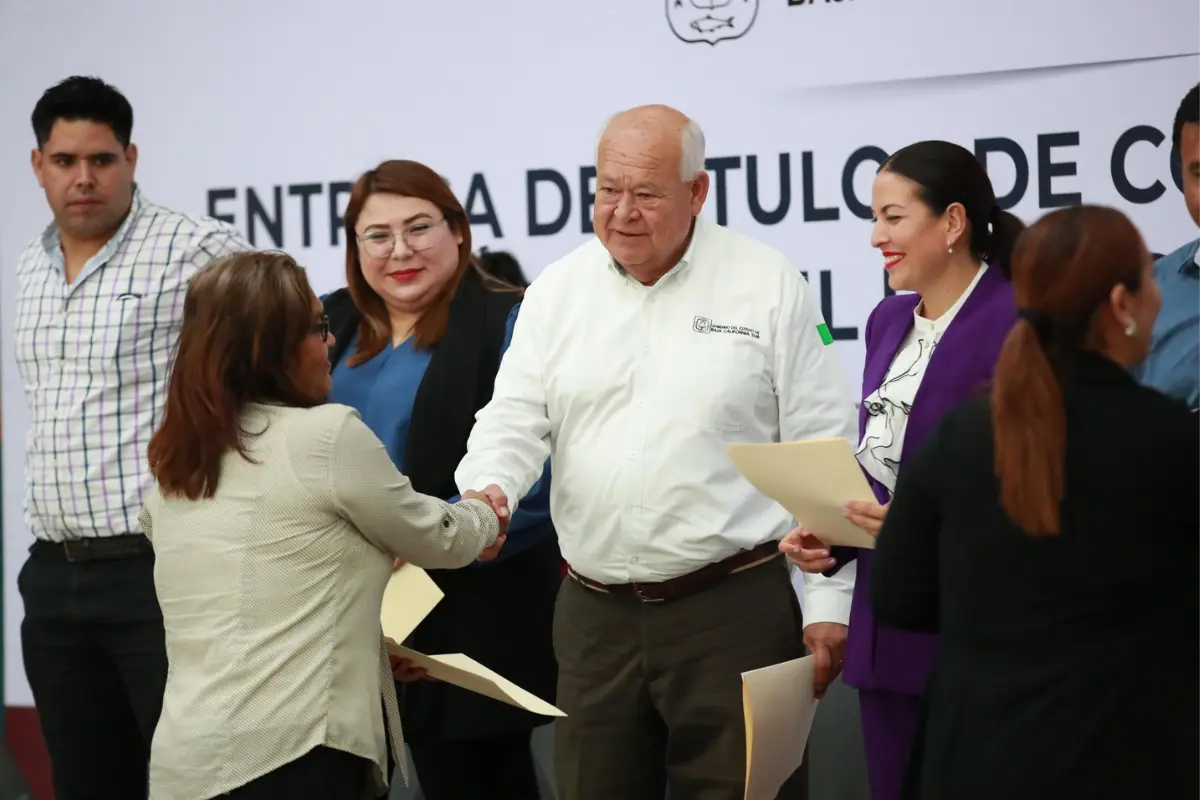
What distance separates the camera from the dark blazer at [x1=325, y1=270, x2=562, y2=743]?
2822 mm

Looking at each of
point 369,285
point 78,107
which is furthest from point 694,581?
point 78,107

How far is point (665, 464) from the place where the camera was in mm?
2531

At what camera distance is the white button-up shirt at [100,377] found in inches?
122

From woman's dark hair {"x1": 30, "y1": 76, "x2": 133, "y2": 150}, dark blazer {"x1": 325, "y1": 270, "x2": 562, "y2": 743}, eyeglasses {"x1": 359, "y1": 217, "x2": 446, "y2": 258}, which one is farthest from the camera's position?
woman's dark hair {"x1": 30, "y1": 76, "x2": 133, "y2": 150}

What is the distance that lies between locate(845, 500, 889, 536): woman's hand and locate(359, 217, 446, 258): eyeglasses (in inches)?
47.5

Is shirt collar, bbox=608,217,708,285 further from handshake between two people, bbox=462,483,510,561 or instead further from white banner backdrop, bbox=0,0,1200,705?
white banner backdrop, bbox=0,0,1200,705

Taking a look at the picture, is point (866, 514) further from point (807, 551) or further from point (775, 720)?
point (775, 720)

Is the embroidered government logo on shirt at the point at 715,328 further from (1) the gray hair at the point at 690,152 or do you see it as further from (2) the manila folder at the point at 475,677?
(2) the manila folder at the point at 475,677

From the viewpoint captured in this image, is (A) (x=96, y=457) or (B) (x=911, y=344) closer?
(B) (x=911, y=344)

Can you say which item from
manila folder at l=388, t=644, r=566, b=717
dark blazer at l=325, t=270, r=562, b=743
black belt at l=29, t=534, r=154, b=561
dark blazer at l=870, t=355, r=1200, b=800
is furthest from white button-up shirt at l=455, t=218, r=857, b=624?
black belt at l=29, t=534, r=154, b=561

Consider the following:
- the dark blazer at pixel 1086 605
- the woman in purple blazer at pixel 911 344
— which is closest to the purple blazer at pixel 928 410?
the woman in purple blazer at pixel 911 344

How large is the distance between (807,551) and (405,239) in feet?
3.74

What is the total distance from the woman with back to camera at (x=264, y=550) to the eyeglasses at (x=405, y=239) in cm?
87

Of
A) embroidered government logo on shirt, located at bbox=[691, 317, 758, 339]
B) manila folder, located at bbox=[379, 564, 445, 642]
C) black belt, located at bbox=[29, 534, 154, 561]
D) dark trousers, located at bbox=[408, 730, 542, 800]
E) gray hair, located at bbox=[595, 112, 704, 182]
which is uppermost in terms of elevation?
gray hair, located at bbox=[595, 112, 704, 182]
